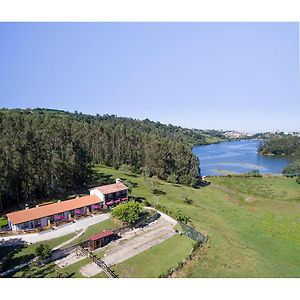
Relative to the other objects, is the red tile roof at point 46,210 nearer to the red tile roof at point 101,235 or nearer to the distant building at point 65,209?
the distant building at point 65,209

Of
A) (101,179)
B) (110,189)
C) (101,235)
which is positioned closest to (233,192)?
(101,179)

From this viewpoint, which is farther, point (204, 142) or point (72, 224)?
point (204, 142)

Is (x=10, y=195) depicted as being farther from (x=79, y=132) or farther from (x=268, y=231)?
(x=79, y=132)

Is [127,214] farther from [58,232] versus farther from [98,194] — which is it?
[58,232]

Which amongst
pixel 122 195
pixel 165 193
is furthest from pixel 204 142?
pixel 122 195

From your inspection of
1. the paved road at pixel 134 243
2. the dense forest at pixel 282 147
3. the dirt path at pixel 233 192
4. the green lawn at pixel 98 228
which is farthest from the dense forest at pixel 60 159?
the dense forest at pixel 282 147

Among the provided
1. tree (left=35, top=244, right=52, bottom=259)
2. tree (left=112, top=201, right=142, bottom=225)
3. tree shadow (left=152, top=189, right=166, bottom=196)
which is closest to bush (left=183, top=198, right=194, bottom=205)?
tree shadow (left=152, top=189, right=166, bottom=196)
